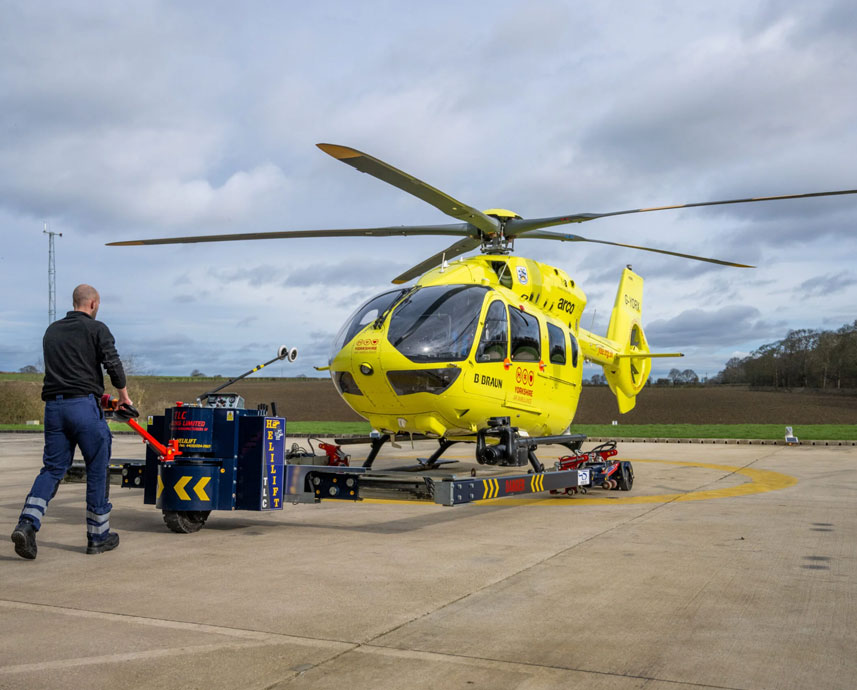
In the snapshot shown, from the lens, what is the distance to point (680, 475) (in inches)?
512

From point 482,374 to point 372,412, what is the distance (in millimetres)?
1436

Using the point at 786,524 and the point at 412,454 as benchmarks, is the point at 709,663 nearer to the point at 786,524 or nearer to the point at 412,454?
the point at 786,524

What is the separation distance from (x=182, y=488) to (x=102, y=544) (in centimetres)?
92

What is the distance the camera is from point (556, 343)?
10953mm

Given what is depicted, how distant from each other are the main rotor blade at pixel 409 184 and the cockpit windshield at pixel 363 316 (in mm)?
1247

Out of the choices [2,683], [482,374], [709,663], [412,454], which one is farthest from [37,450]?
[709,663]

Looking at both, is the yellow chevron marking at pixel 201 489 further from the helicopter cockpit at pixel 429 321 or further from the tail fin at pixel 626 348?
the tail fin at pixel 626 348

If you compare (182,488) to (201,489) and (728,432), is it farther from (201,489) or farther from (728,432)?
(728,432)

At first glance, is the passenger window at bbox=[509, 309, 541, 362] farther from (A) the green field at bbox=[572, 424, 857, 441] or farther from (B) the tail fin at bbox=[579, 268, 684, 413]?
(A) the green field at bbox=[572, 424, 857, 441]

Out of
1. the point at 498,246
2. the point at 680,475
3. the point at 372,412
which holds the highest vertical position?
the point at 498,246

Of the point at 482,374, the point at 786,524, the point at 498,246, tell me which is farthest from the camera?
the point at 498,246

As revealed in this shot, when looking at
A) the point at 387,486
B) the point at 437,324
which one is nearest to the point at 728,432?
the point at 437,324

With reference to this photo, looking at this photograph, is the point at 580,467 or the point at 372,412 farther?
the point at 580,467

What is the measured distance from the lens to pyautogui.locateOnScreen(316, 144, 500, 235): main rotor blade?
23.7 feet
